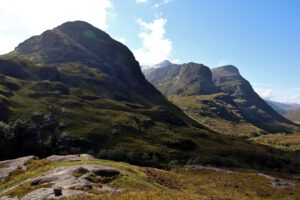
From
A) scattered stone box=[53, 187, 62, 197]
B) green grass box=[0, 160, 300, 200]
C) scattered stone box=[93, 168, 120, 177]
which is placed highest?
scattered stone box=[93, 168, 120, 177]

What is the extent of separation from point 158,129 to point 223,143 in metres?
39.5

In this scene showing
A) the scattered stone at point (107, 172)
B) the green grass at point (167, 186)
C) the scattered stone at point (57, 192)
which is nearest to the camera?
the scattered stone at point (57, 192)

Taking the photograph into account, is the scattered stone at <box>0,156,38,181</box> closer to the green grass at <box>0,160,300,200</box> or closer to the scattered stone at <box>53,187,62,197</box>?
the green grass at <box>0,160,300,200</box>

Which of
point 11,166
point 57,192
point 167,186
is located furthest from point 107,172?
point 11,166

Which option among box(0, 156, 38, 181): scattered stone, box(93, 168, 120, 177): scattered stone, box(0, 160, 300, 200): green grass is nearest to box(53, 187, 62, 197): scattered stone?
box(0, 160, 300, 200): green grass

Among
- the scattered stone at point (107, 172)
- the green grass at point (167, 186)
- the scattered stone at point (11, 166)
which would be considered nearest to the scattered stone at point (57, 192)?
the green grass at point (167, 186)

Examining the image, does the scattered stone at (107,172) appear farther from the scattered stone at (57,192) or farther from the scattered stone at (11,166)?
the scattered stone at (11,166)

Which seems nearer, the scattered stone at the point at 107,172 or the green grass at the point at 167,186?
the green grass at the point at 167,186

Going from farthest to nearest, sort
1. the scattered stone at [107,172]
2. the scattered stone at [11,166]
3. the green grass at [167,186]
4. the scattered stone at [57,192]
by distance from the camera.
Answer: the scattered stone at [11,166]
the scattered stone at [107,172]
the green grass at [167,186]
the scattered stone at [57,192]

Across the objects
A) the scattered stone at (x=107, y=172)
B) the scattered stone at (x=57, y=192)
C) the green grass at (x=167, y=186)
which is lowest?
the green grass at (x=167, y=186)

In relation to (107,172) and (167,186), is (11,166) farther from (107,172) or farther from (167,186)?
(167,186)

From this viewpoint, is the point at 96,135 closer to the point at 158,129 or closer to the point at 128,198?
the point at 158,129

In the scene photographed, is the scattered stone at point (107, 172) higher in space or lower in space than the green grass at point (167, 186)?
higher

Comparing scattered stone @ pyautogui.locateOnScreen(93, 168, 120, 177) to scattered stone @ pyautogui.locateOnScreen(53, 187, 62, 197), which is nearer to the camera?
scattered stone @ pyautogui.locateOnScreen(53, 187, 62, 197)
